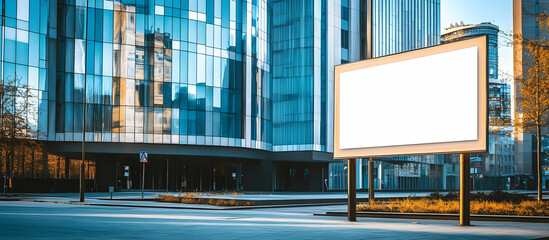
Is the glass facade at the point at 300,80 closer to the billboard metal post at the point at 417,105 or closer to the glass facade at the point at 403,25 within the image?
the glass facade at the point at 403,25

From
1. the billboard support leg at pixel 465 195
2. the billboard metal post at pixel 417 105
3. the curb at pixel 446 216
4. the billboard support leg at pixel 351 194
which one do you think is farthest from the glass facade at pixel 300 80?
the billboard support leg at pixel 465 195

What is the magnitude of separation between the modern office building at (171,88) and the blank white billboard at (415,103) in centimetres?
3935

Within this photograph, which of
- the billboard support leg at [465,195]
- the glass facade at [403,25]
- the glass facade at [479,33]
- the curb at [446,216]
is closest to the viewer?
the billboard support leg at [465,195]

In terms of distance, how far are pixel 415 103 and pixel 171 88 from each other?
44.6m

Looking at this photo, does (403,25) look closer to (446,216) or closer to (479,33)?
(446,216)

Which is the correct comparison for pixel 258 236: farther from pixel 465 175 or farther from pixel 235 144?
pixel 235 144

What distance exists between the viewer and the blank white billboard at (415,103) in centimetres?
1575

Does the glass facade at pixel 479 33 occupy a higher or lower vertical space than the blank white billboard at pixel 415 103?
higher

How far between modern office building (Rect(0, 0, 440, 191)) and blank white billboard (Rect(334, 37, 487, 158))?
129 ft

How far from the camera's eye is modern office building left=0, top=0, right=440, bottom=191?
56375 millimetres

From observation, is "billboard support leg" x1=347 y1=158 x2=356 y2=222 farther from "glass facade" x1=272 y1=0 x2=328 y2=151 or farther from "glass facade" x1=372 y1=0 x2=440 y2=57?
"glass facade" x1=372 y1=0 x2=440 y2=57

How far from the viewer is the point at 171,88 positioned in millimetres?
59031

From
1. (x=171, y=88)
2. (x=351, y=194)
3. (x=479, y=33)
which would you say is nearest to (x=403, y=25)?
(x=171, y=88)

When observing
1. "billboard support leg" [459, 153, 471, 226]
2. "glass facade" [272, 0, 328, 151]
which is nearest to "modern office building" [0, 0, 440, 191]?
"glass facade" [272, 0, 328, 151]
